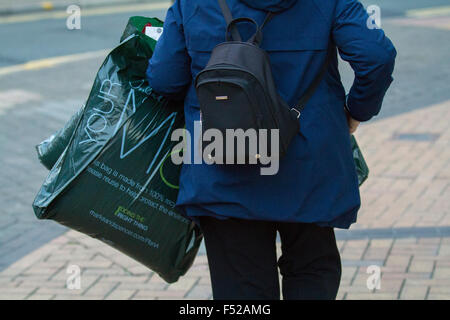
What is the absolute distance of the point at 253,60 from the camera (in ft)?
7.09

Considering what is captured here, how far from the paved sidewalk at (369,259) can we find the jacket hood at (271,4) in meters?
1.87

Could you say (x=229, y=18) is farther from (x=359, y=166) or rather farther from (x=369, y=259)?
(x=369, y=259)

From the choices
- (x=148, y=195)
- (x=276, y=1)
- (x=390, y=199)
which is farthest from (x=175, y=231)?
(x=390, y=199)

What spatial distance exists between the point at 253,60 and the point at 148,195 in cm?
82

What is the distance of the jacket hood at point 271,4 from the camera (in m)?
2.25

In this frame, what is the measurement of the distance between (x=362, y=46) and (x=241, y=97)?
47 cm

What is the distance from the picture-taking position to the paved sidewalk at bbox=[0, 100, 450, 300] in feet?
12.3

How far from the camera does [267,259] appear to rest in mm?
2451

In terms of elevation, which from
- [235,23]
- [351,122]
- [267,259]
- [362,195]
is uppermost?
[235,23]
